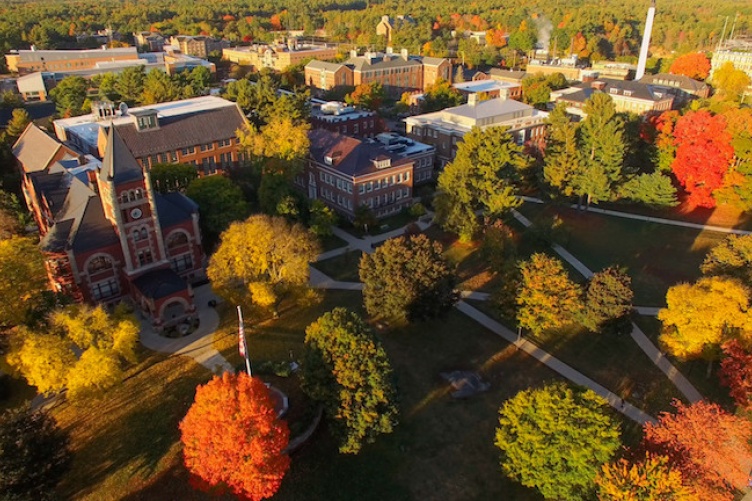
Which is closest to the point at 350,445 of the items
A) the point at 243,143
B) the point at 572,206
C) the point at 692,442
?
the point at 692,442

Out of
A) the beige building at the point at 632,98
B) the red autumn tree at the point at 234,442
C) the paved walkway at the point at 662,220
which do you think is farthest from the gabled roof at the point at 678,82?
the red autumn tree at the point at 234,442

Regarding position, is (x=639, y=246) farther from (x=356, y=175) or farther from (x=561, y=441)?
(x=561, y=441)

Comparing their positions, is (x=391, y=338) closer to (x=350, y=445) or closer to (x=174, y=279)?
(x=350, y=445)

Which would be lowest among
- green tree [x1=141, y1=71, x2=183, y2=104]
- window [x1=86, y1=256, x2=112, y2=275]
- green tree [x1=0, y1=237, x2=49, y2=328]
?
window [x1=86, y1=256, x2=112, y2=275]

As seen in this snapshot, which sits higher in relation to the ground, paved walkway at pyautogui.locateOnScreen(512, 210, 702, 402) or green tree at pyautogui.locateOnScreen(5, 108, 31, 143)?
green tree at pyautogui.locateOnScreen(5, 108, 31, 143)

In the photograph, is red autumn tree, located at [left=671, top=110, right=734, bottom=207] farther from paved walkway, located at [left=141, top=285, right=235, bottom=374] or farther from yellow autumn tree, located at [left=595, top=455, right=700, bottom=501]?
paved walkway, located at [left=141, top=285, right=235, bottom=374]

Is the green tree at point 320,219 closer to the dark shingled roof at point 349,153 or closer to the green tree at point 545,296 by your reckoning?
the dark shingled roof at point 349,153

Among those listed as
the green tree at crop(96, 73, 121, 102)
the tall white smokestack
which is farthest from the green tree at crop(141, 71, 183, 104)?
the tall white smokestack
